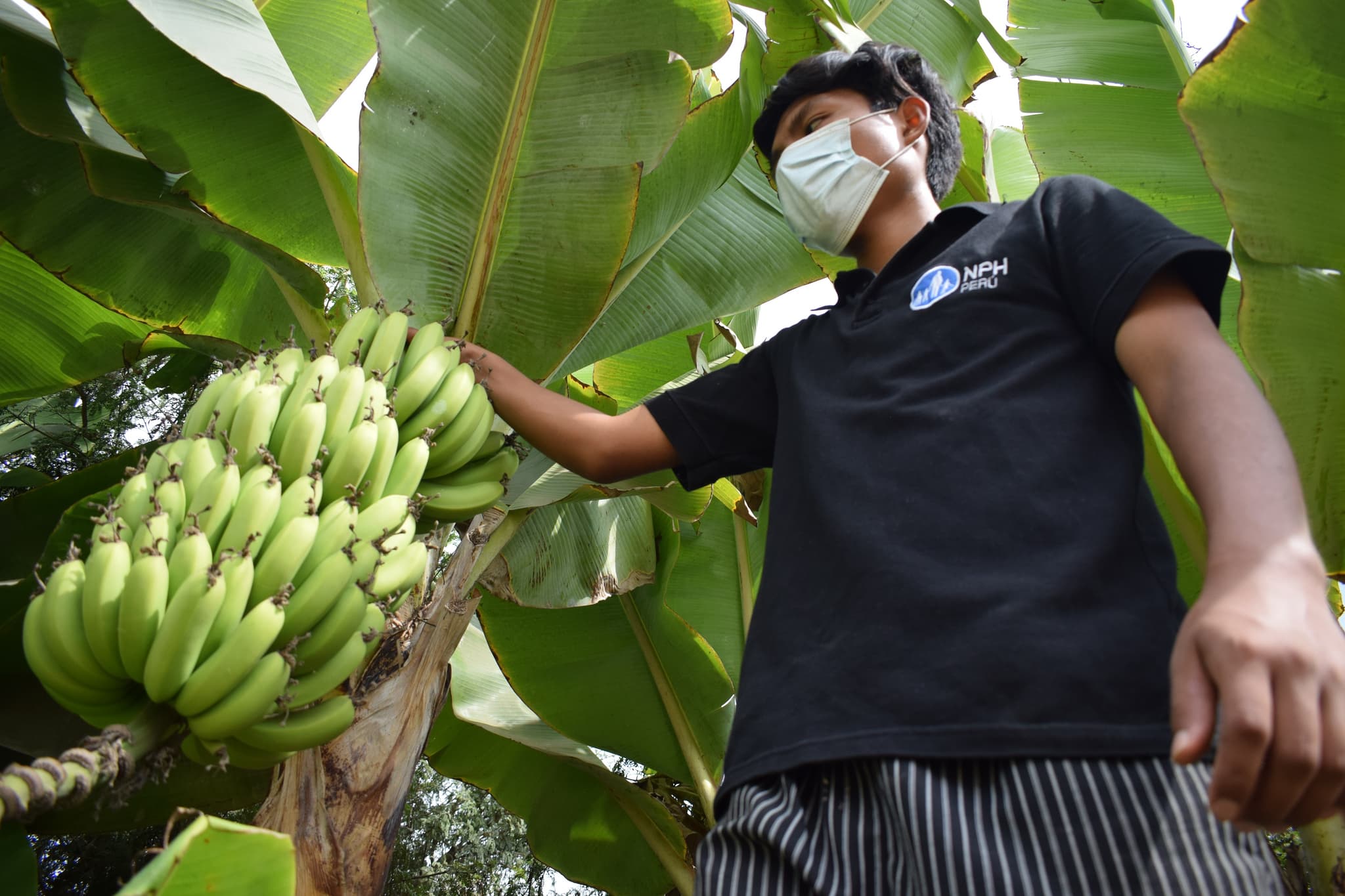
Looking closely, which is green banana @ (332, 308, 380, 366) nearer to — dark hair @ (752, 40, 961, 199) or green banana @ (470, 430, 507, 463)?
green banana @ (470, 430, 507, 463)

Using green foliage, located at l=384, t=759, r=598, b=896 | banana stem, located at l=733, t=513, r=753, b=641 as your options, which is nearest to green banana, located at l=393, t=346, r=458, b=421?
banana stem, located at l=733, t=513, r=753, b=641

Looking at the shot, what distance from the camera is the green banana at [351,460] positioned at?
1115 millimetres

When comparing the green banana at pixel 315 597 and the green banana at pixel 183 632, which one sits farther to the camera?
the green banana at pixel 315 597

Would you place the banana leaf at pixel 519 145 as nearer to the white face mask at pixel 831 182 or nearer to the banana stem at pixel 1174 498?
the white face mask at pixel 831 182

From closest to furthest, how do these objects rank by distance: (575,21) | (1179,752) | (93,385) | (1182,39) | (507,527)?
(1179,752) → (575,21) → (507,527) → (1182,39) → (93,385)

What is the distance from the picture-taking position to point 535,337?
1.79m

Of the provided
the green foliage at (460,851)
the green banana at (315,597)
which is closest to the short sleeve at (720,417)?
the green banana at (315,597)

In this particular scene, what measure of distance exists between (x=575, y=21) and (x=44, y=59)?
1051 millimetres

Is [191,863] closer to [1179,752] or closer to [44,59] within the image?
[1179,752]

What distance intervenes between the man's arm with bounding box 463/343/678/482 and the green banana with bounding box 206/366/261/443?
1.27 ft

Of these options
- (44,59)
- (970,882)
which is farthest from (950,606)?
(44,59)

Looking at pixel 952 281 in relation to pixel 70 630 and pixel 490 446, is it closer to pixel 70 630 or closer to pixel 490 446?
pixel 490 446

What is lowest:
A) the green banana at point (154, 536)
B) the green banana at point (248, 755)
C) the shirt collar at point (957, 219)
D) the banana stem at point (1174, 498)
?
the banana stem at point (1174, 498)

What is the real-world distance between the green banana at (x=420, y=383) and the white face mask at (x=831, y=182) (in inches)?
25.7
